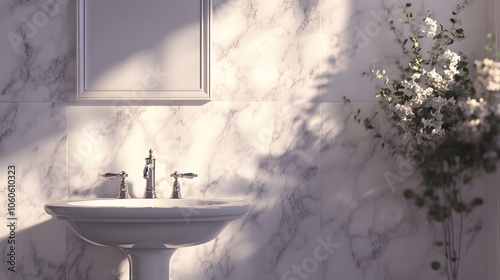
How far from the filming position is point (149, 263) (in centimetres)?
243

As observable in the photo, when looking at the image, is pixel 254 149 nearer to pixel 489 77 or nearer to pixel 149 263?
pixel 149 263

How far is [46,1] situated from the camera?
106 inches

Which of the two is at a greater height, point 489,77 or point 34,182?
point 489,77

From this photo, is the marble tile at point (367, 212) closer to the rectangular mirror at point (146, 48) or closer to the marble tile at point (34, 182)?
the rectangular mirror at point (146, 48)

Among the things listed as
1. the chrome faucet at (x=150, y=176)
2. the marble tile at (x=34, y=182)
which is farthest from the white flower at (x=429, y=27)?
the marble tile at (x=34, y=182)

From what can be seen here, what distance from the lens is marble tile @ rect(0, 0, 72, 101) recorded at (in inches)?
105

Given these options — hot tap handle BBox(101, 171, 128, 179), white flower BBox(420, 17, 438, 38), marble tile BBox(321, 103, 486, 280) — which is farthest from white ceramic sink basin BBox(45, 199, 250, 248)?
white flower BBox(420, 17, 438, 38)

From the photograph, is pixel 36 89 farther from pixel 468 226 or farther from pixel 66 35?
pixel 468 226

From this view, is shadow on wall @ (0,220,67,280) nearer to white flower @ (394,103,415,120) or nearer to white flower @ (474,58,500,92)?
white flower @ (394,103,415,120)

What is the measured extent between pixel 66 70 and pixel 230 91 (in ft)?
2.03

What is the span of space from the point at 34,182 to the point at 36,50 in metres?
0.49

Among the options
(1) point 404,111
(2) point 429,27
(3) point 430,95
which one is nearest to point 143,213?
(1) point 404,111

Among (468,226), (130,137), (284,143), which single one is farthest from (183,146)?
(468,226)

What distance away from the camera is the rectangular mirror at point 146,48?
2672 mm
